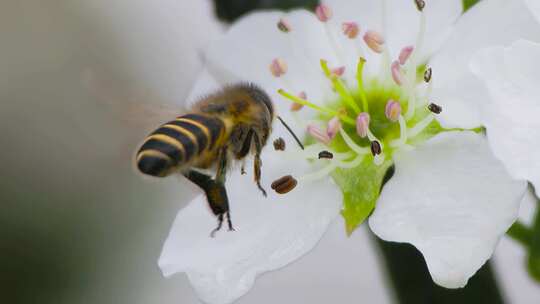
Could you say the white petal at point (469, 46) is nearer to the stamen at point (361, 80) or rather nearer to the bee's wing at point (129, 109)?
the stamen at point (361, 80)

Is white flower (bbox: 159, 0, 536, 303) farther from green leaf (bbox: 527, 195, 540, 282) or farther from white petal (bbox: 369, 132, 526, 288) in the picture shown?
green leaf (bbox: 527, 195, 540, 282)

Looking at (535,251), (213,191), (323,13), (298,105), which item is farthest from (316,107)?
(535,251)

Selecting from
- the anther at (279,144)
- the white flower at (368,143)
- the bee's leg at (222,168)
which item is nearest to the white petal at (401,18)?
the white flower at (368,143)

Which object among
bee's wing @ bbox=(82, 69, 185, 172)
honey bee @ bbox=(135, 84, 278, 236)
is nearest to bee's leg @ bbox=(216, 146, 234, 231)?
honey bee @ bbox=(135, 84, 278, 236)

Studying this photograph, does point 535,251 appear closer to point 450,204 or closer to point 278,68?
point 450,204

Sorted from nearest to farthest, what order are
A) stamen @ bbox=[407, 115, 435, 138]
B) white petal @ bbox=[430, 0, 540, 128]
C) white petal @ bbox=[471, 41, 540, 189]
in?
white petal @ bbox=[471, 41, 540, 189], white petal @ bbox=[430, 0, 540, 128], stamen @ bbox=[407, 115, 435, 138]

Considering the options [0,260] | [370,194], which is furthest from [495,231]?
[0,260]

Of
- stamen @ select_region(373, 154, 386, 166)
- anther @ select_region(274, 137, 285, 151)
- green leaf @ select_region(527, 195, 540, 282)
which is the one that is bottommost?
green leaf @ select_region(527, 195, 540, 282)
